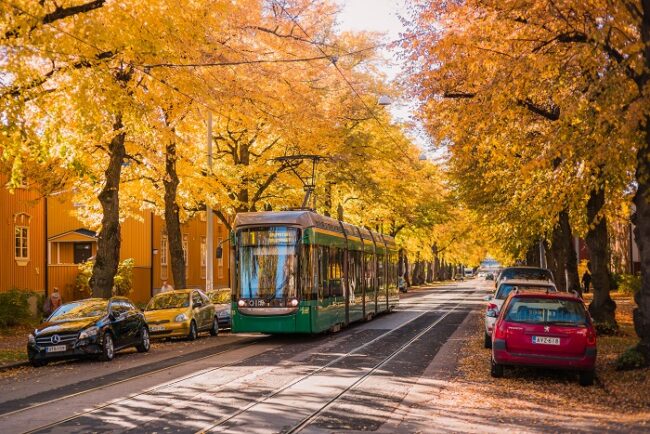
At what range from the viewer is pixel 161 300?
83.8 ft

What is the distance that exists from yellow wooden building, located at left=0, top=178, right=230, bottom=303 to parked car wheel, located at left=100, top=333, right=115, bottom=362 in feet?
20.4

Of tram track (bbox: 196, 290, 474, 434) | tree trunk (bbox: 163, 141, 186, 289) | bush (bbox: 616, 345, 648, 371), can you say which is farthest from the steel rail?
tree trunk (bbox: 163, 141, 186, 289)

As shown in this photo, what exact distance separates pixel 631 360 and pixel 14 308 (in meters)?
21.7

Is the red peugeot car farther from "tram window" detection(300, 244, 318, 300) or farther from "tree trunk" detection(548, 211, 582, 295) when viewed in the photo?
"tree trunk" detection(548, 211, 582, 295)

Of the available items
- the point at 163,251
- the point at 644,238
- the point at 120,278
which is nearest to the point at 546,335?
the point at 644,238

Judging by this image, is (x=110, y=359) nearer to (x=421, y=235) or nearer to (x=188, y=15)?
(x=188, y=15)

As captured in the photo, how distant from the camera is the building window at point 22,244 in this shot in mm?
35094

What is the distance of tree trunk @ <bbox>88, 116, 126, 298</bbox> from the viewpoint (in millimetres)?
23433

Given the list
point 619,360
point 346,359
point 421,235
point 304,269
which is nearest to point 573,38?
point 619,360

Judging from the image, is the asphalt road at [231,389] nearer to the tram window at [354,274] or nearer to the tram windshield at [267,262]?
the tram windshield at [267,262]

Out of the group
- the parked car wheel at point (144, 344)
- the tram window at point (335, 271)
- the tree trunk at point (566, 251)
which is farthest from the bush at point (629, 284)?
the parked car wheel at point (144, 344)

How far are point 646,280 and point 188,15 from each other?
10696 mm

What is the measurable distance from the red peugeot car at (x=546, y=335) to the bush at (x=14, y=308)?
19633 mm

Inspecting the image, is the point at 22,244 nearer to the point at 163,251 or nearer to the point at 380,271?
the point at 163,251
